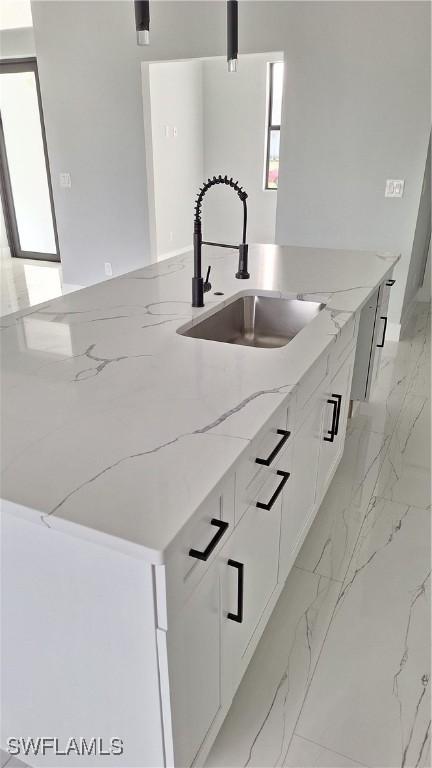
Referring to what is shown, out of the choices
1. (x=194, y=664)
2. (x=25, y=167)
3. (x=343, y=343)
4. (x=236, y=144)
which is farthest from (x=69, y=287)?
(x=194, y=664)

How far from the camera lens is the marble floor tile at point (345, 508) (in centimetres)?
201

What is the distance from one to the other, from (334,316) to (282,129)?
2.71 m

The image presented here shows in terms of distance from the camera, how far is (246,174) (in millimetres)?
7117

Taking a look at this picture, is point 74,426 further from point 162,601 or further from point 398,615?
point 398,615

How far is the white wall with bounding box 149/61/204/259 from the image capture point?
20.5 feet

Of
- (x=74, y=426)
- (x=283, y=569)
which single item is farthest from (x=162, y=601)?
(x=283, y=569)

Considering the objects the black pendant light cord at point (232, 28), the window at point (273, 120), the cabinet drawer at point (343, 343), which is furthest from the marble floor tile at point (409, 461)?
the window at point (273, 120)

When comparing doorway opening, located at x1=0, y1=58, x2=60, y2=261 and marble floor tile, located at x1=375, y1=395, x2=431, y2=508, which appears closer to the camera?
marble floor tile, located at x1=375, y1=395, x2=431, y2=508

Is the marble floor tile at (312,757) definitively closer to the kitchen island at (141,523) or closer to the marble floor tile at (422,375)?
the kitchen island at (141,523)

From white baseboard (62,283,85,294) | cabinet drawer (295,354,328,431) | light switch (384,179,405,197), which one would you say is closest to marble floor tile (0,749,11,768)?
cabinet drawer (295,354,328,431)

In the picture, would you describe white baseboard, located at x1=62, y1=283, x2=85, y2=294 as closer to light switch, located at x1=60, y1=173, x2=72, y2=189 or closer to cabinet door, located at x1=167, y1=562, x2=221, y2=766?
light switch, located at x1=60, y1=173, x2=72, y2=189

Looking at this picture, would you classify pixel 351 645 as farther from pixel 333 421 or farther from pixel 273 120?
pixel 273 120

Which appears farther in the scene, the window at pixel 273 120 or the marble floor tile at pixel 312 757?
the window at pixel 273 120

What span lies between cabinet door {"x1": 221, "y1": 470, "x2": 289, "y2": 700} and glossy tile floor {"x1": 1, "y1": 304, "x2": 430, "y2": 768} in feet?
0.70
